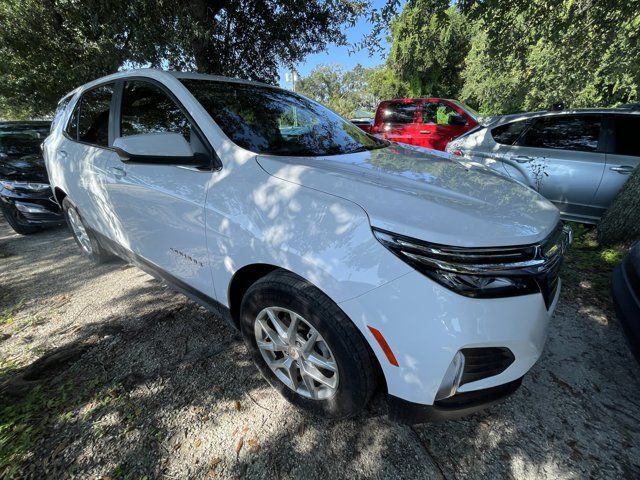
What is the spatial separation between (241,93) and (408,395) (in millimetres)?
2188

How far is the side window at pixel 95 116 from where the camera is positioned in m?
2.65

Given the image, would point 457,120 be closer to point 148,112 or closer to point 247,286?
point 148,112

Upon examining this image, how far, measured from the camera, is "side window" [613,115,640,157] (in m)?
3.76

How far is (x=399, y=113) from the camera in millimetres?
8188

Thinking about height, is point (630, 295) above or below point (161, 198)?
below

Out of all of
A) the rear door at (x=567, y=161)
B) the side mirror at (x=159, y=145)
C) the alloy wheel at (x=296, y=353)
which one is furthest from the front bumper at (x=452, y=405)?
the rear door at (x=567, y=161)

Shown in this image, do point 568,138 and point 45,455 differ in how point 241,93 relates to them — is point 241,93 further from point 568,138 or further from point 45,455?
point 568,138

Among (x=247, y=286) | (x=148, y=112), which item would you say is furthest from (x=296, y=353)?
(x=148, y=112)

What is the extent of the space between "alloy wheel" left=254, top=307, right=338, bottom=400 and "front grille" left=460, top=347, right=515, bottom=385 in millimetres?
559

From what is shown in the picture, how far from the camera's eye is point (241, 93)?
7.80ft

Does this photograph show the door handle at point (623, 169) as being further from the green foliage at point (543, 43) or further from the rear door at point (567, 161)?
the green foliage at point (543, 43)

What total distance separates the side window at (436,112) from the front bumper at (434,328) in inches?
289

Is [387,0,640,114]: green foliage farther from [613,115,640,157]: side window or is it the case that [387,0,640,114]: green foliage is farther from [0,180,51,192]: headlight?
[0,180,51,192]: headlight

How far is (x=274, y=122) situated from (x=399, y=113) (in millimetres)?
6794
